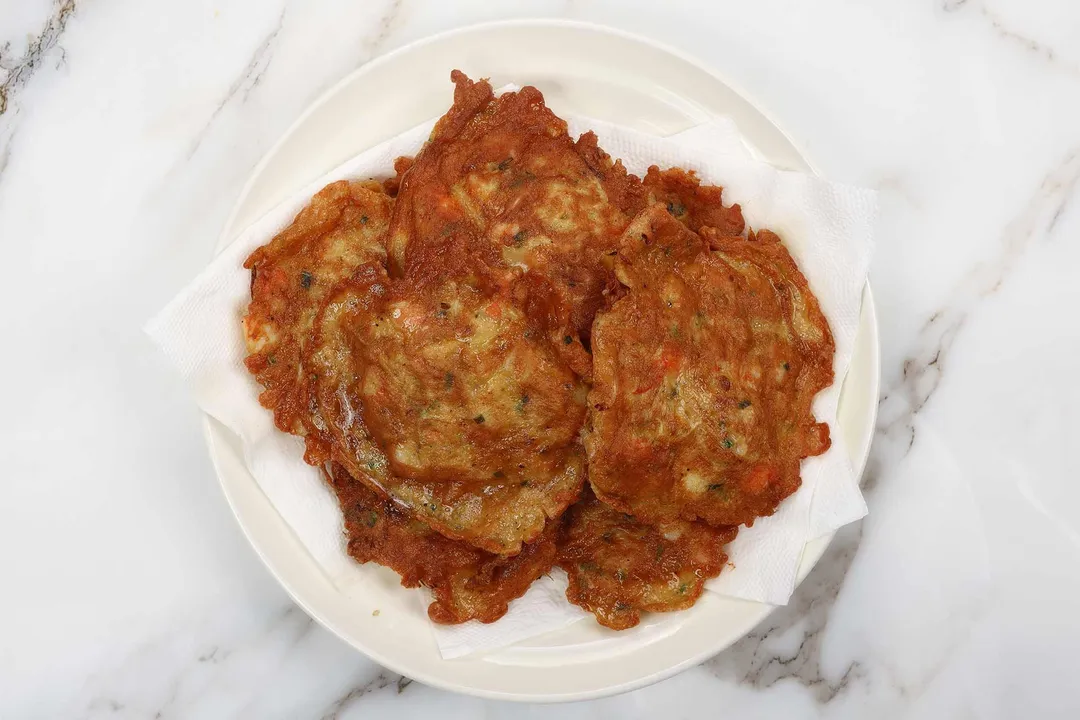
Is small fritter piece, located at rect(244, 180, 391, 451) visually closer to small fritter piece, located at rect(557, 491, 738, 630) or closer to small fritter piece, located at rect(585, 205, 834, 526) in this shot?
small fritter piece, located at rect(585, 205, 834, 526)

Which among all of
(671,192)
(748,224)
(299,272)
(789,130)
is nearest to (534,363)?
(671,192)

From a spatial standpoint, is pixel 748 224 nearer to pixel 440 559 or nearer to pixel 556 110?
pixel 556 110

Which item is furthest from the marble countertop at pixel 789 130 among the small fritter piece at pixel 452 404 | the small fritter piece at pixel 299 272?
the small fritter piece at pixel 452 404

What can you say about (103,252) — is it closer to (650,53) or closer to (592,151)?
(592,151)

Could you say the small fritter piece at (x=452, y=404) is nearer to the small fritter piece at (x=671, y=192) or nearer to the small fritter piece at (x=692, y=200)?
the small fritter piece at (x=671, y=192)

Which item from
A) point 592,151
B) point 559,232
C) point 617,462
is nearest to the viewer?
point 617,462

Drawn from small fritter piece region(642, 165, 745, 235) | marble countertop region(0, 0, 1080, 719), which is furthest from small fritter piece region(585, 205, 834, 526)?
marble countertop region(0, 0, 1080, 719)

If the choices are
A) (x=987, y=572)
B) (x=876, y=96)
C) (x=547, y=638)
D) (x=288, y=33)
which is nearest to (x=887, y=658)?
(x=987, y=572)
